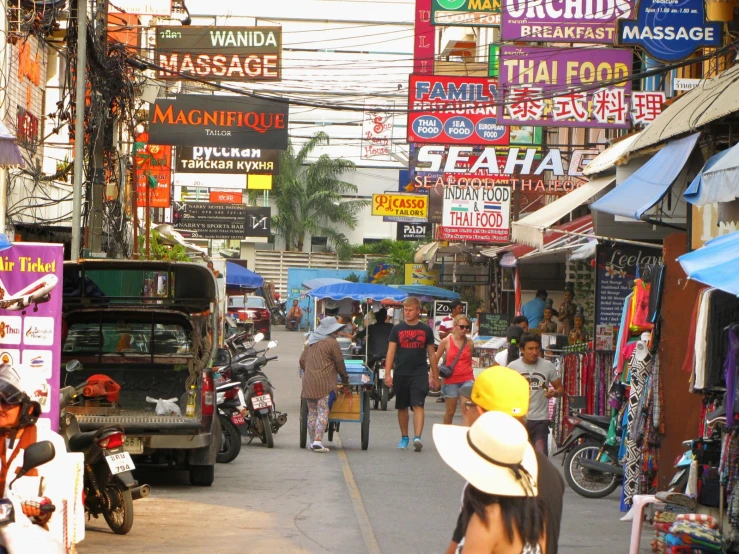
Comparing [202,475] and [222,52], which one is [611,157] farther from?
[222,52]

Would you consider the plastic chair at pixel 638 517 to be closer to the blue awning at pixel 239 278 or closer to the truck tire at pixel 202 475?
the truck tire at pixel 202 475

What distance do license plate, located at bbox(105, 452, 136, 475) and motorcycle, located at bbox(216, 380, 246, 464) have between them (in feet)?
15.1

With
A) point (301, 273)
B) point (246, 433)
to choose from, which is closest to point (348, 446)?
point (246, 433)

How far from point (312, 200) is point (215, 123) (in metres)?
45.8

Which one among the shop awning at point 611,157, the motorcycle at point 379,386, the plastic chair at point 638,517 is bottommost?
the motorcycle at point 379,386

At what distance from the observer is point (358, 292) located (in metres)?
30.1

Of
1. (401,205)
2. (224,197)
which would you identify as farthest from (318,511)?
(224,197)

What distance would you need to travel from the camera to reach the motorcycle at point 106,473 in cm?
889

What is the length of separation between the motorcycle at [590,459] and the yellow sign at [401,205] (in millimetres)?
22045

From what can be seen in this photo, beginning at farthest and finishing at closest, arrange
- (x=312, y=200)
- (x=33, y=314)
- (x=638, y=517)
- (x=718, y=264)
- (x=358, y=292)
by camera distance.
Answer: (x=312, y=200), (x=358, y=292), (x=33, y=314), (x=638, y=517), (x=718, y=264)

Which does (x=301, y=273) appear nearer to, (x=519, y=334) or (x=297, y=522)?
(x=519, y=334)

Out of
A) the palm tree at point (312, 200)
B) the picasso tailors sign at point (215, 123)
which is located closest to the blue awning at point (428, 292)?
the picasso tailors sign at point (215, 123)

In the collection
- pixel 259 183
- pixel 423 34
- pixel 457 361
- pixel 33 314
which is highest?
pixel 423 34

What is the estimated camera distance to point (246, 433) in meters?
15.6
